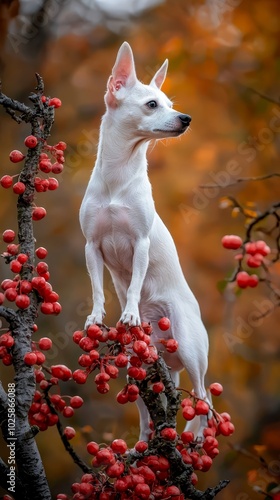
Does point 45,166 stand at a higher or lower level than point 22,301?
higher

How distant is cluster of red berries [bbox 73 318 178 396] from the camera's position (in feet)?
7.45

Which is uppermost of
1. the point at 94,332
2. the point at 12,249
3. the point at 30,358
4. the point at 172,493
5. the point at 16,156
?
the point at 16,156

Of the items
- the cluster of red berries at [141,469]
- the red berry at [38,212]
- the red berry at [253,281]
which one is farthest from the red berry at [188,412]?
the red berry at [38,212]

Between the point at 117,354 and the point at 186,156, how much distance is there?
356 cm

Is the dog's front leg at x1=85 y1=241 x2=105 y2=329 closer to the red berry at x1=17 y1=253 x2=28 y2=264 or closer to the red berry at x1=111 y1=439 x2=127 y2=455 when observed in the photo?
the red berry at x1=17 y1=253 x2=28 y2=264

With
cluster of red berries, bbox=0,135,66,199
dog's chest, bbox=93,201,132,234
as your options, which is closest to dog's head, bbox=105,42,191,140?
dog's chest, bbox=93,201,132,234

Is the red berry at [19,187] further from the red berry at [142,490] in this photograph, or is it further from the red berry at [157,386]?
the red berry at [142,490]

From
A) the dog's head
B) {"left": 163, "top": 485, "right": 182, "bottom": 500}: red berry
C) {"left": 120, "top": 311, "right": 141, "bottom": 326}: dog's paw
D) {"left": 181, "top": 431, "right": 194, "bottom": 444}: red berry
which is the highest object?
the dog's head

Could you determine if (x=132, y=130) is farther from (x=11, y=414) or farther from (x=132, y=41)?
(x=132, y=41)

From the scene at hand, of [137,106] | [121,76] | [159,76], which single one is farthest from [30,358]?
[159,76]

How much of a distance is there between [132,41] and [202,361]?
364 centimetres

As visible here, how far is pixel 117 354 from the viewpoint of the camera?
2365 mm

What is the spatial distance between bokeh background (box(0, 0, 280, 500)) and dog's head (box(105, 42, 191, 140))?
2.52m

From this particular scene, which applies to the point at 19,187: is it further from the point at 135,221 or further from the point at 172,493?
the point at 172,493
